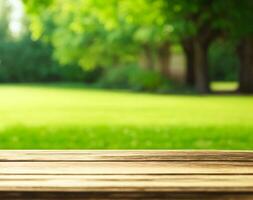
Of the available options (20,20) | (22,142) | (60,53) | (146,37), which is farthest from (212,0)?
(20,20)

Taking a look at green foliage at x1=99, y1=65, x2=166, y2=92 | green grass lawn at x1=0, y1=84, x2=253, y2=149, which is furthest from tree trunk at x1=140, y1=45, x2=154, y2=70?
green grass lawn at x1=0, y1=84, x2=253, y2=149

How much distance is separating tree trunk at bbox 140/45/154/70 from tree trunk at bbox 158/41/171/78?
0.55 meters

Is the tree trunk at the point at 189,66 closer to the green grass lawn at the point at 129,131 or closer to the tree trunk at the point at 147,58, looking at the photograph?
the tree trunk at the point at 147,58

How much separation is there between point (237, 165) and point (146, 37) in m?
26.9

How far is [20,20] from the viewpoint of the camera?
57.6 m

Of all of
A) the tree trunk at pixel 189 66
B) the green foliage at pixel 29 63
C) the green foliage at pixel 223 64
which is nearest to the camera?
the tree trunk at pixel 189 66

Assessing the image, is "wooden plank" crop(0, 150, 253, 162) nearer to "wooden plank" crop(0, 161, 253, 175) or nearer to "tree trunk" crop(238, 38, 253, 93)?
"wooden plank" crop(0, 161, 253, 175)

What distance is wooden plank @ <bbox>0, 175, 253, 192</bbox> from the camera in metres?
2.63

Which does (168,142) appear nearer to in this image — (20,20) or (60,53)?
A: (60,53)

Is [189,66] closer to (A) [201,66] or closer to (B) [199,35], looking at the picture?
(A) [201,66]

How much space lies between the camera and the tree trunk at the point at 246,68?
102ft

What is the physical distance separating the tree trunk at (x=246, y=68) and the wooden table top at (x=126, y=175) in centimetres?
2823

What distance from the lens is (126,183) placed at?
2.73 metres

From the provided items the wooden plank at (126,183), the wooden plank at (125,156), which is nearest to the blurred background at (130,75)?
the wooden plank at (125,156)
